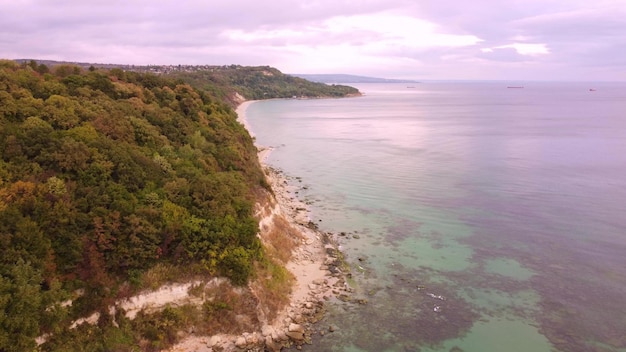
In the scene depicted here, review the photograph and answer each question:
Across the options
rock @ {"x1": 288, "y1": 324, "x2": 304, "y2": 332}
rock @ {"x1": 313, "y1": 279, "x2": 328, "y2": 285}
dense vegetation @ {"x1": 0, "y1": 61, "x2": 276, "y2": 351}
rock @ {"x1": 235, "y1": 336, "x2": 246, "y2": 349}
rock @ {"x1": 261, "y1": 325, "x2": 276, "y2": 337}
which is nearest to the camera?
dense vegetation @ {"x1": 0, "y1": 61, "x2": 276, "y2": 351}

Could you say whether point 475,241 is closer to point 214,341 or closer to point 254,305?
point 254,305

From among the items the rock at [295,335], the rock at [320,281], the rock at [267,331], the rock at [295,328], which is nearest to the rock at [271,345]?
the rock at [267,331]

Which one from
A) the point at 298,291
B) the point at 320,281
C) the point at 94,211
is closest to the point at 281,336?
the point at 298,291

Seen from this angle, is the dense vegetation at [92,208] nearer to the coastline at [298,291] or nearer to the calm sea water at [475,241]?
the coastline at [298,291]

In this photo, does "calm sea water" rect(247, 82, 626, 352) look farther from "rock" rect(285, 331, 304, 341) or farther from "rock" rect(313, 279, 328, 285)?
"rock" rect(313, 279, 328, 285)

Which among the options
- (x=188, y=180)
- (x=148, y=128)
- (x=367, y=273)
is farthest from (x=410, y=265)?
(x=148, y=128)

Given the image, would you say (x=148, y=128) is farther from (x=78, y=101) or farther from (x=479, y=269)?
(x=479, y=269)

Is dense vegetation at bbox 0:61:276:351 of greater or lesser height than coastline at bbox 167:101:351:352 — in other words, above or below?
above

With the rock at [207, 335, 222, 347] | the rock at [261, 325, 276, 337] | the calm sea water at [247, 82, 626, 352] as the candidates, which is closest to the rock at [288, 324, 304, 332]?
the rock at [261, 325, 276, 337]

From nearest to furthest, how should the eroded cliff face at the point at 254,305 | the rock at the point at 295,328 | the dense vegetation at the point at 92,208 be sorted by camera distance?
the dense vegetation at the point at 92,208 → the eroded cliff face at the point at 254,305 → the rock at the point at 295,328
